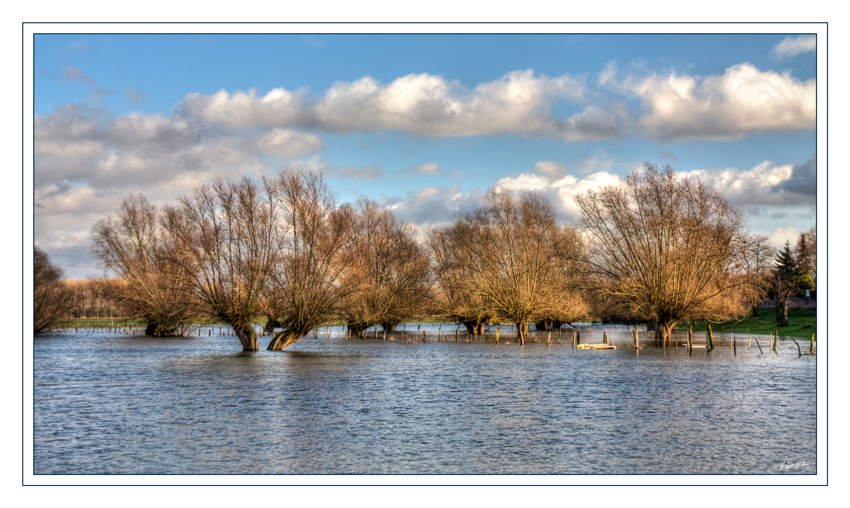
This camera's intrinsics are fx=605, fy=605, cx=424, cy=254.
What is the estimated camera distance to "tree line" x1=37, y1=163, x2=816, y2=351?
49.8m

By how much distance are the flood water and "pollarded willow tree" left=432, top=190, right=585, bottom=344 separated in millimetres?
24986

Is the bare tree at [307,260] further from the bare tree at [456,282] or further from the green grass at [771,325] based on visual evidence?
the green grass at [771,325]

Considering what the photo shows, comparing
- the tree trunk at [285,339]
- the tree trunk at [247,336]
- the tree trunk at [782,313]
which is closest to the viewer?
the tree trunk at [285,339]

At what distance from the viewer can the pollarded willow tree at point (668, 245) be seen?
58688mm

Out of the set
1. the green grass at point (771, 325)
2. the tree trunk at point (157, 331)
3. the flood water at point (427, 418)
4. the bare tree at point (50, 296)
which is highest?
the bare tree at point (50, 296)

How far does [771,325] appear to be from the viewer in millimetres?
78875

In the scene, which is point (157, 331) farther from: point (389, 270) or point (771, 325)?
point (771, 325)

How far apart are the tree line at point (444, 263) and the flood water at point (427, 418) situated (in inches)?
373

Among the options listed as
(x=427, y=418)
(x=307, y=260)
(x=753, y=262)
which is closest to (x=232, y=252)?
(x=307, y=260)

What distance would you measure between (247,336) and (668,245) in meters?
41.2

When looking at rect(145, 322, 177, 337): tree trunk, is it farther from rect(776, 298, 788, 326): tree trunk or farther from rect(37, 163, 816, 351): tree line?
rect(776, 298, 788, 326): tree trunk

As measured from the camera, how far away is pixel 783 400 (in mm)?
26078

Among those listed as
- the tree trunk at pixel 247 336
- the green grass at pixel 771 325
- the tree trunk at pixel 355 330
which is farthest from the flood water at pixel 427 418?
the tree trunk at pixel 355 330
